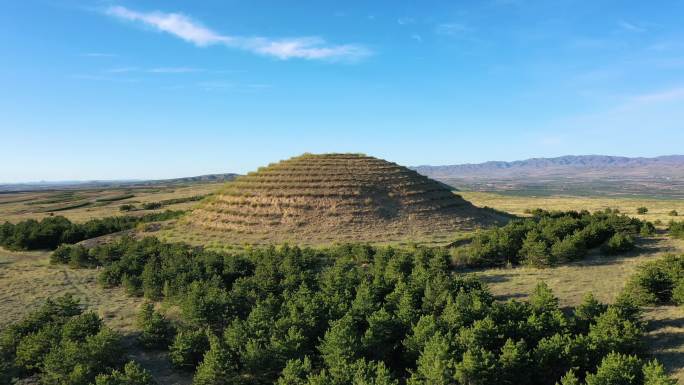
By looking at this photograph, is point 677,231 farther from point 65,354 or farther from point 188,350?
point 65,354

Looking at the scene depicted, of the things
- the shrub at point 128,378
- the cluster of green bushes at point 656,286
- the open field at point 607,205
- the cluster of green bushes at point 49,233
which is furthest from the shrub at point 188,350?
the open field at point 607,205

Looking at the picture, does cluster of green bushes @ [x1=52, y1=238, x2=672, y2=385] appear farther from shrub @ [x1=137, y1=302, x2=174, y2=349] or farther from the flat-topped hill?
the flat-topped hill

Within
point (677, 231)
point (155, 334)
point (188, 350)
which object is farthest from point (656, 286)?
point (155, 334)

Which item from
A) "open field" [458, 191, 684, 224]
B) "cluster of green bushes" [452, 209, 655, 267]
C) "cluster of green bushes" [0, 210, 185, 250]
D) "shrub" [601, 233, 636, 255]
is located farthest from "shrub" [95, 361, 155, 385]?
"open field" [458, 191, 684, 224]

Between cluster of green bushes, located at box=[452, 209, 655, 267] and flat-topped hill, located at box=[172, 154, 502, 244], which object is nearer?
cluster of green bushes, located at box=[452, 209, 655, 267]

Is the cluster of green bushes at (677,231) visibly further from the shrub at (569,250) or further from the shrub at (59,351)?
the shrub at (59,351)

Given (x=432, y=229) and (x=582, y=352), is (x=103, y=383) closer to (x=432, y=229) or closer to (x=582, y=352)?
(x=582, y=352)
